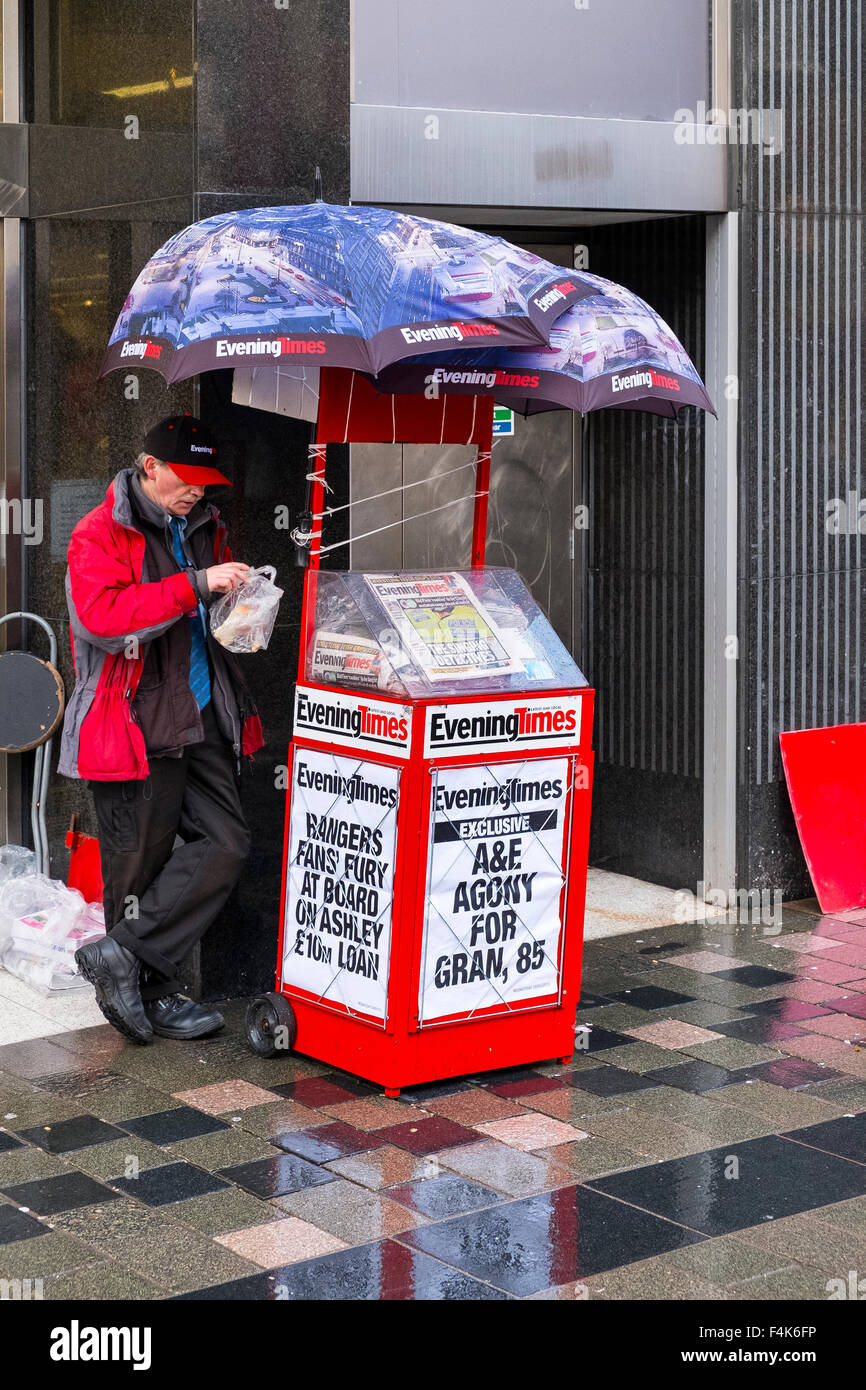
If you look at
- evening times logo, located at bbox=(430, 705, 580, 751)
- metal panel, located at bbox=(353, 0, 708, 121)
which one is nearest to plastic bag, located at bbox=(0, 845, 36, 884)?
evening times logo, located at bbox=(430, 705, 580, 751)

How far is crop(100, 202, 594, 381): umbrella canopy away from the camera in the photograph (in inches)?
170

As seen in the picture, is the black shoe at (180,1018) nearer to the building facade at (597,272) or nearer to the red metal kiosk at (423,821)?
the red metal kiosk at (423,821)

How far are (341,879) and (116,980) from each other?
32.4 inches

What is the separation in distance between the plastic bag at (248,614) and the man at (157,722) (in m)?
0.06

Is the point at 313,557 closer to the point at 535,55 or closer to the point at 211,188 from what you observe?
the point at 211,188

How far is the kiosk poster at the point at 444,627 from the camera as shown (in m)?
4.93

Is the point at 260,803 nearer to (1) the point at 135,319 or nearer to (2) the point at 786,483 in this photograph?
(1) the point at 135,319

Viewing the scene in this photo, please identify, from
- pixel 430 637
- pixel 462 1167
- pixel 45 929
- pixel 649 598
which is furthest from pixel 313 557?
pixel 649 598

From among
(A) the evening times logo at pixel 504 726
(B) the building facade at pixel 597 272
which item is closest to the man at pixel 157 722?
(B) the building facade at pixel 597 272

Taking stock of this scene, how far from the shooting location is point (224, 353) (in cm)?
425

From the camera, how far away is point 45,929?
6238 millimetres

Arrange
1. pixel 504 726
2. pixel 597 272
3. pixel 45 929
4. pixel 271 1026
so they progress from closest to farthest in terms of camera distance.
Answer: pixel 504 726 < pixel 271 1026 < pixel 45 929 < pixel 597 272

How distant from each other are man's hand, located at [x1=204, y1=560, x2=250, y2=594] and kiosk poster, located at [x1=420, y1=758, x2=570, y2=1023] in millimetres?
851
